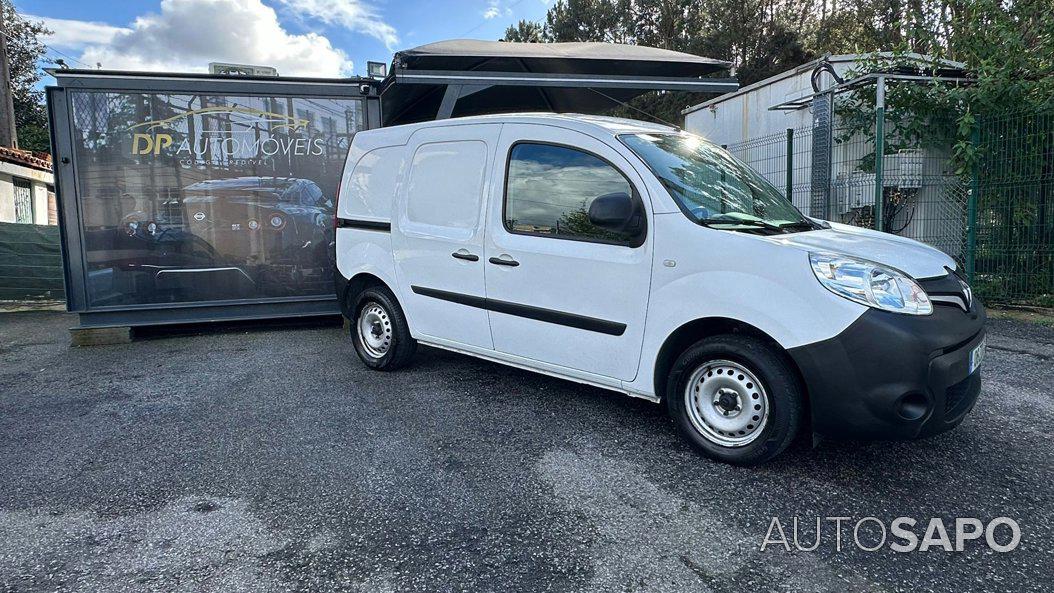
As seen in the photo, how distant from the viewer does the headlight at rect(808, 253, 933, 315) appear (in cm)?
284

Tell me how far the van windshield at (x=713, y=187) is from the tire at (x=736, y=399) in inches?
26.0

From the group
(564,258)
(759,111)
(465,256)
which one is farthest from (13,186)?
(564,258)

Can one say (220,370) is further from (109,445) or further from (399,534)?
(399,534)

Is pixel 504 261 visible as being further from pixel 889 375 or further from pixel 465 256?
pixel 889 375

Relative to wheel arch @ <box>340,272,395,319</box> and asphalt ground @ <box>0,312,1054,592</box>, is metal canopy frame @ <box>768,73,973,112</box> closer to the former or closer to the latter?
asphalt ground @ <box>0,312,1054,592</box>

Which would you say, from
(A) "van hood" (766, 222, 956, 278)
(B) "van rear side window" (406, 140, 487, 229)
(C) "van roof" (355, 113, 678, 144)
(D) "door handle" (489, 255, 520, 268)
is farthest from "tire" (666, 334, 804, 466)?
(B) "van rear side window" (406, 140, 487, 229)

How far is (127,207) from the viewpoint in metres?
6.68

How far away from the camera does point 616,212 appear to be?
11.1 ft

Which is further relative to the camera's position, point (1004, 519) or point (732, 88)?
point (732, 88)

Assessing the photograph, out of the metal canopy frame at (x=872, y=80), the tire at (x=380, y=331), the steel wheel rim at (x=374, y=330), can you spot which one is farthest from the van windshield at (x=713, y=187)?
the metal canopy frame at (x=872, y=80)

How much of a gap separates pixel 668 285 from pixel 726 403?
66 centimetres

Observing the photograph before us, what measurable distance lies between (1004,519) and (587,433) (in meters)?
1.96

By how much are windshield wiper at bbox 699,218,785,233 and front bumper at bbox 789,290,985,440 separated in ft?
2.56

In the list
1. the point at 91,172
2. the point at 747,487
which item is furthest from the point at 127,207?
the point at 747,487
